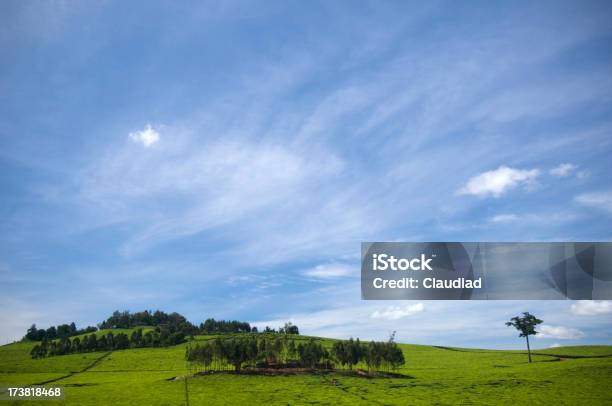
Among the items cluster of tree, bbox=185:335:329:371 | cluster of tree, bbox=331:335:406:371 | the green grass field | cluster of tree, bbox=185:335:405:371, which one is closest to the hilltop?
the green grass field

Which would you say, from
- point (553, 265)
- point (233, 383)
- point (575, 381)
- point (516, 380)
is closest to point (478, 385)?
point (516, 380)

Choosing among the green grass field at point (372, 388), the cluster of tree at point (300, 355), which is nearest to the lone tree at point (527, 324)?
the green grass field at point (372, 388)

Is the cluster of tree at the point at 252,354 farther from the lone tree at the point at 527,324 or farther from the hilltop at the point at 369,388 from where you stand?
the lone tree at the point at 527,324

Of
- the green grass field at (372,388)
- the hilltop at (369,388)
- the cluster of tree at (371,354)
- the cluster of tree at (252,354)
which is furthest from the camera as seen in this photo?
the cluster of tree at (371,354)

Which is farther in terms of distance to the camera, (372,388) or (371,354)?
(371,354)

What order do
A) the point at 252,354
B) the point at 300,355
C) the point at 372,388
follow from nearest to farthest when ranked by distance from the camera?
the point at 372,388 → the point at 252,354 → the point at 300,355

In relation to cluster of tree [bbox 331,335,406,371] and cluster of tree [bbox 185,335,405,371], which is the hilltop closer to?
cluster of tree [bbox 331,335,406,371]

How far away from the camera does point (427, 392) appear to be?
8994 cm

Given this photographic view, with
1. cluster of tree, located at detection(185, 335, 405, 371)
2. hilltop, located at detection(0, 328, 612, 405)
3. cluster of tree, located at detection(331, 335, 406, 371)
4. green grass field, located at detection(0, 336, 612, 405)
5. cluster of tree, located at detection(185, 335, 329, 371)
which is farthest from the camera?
cluster of tree, located at detection(331, 335, 406, 371)

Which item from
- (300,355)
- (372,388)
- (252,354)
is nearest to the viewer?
(372,388)

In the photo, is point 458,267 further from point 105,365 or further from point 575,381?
point 105,365

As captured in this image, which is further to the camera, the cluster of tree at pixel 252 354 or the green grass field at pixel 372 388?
the cluster of tree at pixel 252 354

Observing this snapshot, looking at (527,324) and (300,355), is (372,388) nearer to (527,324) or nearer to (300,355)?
(300,355)

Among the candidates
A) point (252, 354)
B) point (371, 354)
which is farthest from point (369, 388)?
point (252, 354)
